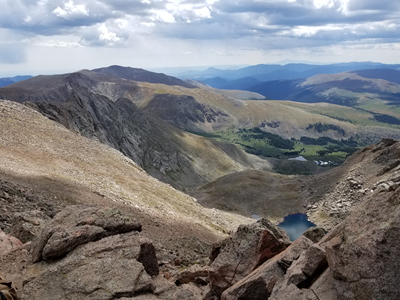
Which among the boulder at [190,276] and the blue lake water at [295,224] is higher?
the boulder at [190,276]

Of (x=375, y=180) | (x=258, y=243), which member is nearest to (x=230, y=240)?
(x=258, y=243)

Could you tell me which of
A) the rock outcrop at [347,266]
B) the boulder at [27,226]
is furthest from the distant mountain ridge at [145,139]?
the rock outcrop at [347,266]

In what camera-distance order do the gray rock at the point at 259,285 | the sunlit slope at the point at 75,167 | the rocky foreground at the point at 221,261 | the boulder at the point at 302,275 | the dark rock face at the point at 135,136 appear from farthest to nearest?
the dark rock face at the point at 135,136 < the sunlit slope at the point at 75,167 < the gray rock at the point at 259,285 < the boulder at the point at 302,275 < the rocky foreground at the point at 221,261

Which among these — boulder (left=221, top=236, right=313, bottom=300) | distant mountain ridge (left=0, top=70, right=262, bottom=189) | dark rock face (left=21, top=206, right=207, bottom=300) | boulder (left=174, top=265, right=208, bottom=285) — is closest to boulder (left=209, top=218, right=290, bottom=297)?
boulder (left=221, top=236, right=313, bottom=300)

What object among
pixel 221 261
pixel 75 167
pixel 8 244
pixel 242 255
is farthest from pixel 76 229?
pixel 75 167

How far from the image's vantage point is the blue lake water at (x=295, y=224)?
84031 mm

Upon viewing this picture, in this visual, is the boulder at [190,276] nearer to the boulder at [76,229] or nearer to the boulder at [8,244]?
the boulder at [76,229]

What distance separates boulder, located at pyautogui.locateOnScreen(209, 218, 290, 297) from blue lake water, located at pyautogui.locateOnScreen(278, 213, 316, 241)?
62284 mm

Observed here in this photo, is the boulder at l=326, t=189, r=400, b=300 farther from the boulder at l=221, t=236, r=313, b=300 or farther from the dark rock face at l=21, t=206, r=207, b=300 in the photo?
the dark rock face at l=21, t=206, r=207, b=300

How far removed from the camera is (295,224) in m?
88.3

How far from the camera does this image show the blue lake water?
84.0 m

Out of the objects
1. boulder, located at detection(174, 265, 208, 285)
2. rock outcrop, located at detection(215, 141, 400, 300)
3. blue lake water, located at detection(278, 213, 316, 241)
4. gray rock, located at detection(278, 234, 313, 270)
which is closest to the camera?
rock outcrop, located at detection(215, 141, 400, 300)

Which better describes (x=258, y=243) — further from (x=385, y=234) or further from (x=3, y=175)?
(x=3, y=175)

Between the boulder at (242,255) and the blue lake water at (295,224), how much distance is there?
62284mm
